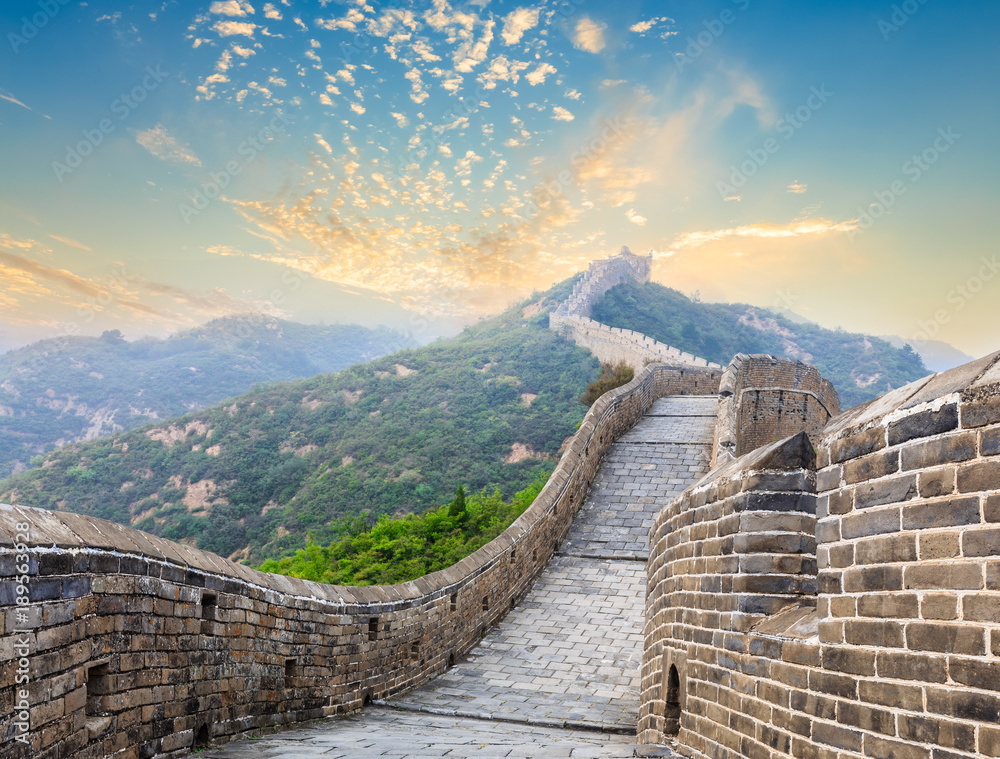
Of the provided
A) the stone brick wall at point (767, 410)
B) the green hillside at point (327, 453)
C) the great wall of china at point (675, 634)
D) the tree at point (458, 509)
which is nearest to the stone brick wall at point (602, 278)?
the green hillside at point (327, 453)

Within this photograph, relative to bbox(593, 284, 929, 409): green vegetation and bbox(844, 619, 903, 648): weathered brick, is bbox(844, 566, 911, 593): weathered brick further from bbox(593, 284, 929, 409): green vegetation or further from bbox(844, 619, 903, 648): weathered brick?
bbox(593, 284, 929, 409): green vegetation

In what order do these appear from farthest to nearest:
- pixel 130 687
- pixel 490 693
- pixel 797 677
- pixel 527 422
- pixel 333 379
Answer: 1. pixel 333 379
2. pixel 527 422
3. pixel 490 693
4. pixel 130 687
5. pixel 797 677

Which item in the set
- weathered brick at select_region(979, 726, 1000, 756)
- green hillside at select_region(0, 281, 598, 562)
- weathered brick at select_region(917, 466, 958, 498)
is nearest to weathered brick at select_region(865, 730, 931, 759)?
weathered brick at select_region(979, 726, 1000, 756)

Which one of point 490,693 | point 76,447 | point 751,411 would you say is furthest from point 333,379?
point 490,693

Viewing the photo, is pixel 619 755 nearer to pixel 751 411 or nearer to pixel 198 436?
pixel 751 411

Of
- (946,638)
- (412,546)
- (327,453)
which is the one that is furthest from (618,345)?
(946,638)

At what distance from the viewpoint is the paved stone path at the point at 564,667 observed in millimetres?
4793

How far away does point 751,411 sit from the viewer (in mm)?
17734

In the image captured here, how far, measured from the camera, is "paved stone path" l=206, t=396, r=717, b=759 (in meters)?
4.79

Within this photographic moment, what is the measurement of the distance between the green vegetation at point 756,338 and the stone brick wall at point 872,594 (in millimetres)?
44506

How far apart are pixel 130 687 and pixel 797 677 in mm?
3447

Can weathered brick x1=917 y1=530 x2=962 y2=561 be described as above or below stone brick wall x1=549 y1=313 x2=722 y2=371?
below

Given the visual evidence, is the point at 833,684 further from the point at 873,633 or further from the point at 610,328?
the point at 610,328

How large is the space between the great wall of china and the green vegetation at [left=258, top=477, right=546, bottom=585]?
3.30m
